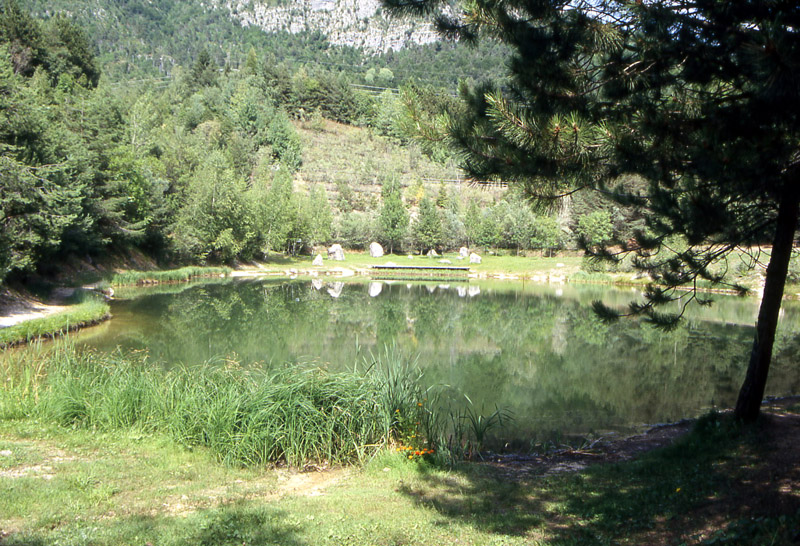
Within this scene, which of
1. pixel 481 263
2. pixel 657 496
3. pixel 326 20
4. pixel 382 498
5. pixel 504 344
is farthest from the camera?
pixel 326 20

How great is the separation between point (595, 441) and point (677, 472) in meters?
2.72

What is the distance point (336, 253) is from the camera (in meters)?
49.4

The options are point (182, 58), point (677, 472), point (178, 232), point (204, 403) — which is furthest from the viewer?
point (182, 58)

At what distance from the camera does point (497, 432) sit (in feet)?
28.7

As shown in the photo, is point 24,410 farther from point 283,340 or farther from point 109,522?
point 283,340

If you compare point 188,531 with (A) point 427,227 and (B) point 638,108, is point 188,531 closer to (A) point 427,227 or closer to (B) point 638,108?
(B) point 638,108

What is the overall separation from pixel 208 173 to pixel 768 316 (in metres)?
38.0

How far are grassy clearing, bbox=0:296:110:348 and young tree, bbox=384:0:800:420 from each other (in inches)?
376

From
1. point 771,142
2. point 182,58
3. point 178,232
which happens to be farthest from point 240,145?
point 182,58

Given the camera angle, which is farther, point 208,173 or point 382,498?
point 208,173

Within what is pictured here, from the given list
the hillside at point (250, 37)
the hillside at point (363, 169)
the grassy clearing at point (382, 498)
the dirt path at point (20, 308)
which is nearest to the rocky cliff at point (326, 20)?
the hillside at point (250, 37)

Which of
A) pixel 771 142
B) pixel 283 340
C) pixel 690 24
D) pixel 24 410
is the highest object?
pixel 690 24

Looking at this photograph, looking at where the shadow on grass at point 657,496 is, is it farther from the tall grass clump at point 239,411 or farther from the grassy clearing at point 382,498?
the tall grass clump at point 239,411

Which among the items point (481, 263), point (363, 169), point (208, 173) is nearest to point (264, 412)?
point (208, 173)
